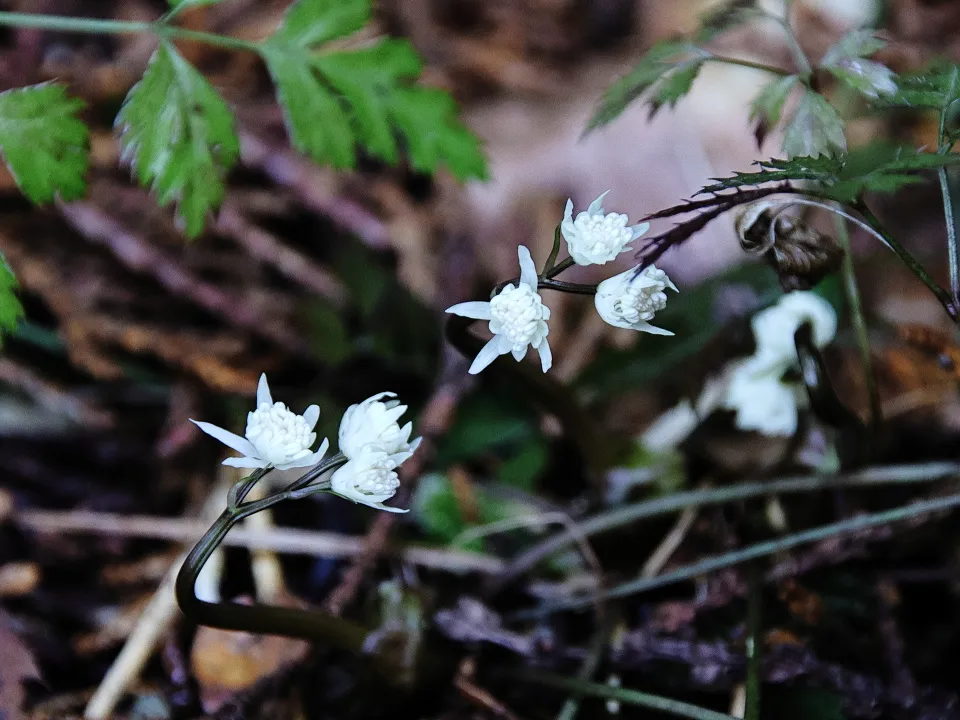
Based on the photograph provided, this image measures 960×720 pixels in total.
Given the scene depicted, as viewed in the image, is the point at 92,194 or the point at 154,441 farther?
the point at 92,194

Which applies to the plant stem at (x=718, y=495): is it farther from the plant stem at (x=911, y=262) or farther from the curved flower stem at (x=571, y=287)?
the curved flower stem at (x=571, y=287)

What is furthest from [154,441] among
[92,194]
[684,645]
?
[684,645]

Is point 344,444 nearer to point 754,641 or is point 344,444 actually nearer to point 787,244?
point 787,244

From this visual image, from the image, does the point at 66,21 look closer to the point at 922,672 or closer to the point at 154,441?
the point at 154,441

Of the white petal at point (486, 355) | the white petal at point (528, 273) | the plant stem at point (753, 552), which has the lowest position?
the plant stem at point (753, 552)

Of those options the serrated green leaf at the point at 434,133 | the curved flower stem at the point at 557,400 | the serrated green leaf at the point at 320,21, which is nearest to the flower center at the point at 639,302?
the curved flower stem at the point at 557,400

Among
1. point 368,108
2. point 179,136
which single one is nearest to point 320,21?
point 368,108
